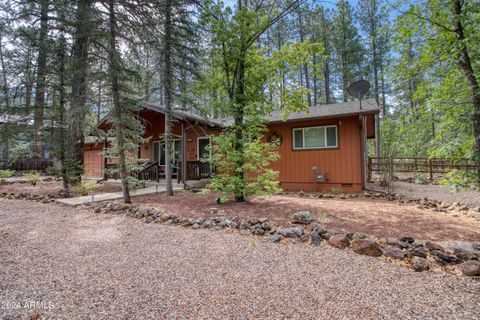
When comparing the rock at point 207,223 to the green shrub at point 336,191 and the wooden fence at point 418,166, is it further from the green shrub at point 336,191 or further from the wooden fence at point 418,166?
the wooden fence at point 418,166

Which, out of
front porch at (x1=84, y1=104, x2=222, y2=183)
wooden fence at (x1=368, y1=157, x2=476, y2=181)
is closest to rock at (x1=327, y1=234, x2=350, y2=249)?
front porch at (x1=84, y1=104, x2=222, y2=183)

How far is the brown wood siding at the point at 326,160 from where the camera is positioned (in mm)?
8195

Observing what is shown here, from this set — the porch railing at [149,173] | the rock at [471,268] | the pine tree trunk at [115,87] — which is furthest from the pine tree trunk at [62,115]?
the rock at [471,268]

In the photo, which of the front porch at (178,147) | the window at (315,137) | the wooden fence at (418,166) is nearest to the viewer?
the window at (315,137)

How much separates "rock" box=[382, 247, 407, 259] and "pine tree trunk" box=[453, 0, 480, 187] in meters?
1.69

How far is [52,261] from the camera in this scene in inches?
115

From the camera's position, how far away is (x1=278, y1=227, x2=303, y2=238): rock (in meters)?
3.62

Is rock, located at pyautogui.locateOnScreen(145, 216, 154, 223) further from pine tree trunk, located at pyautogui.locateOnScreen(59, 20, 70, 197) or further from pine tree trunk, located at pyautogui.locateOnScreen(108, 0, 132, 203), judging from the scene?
pine tree trunk, located at pyautogui.locateOnScreen(59, 20, 70, 197)

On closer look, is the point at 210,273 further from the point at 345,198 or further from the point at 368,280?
the point at 345,198

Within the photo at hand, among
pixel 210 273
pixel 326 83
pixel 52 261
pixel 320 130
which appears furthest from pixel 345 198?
pixel 326 83

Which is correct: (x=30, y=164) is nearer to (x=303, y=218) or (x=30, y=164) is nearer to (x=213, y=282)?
(x=303, y=218)

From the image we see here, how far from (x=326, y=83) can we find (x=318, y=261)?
20586 millimetres

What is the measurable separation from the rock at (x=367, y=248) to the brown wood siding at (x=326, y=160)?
5.61 m

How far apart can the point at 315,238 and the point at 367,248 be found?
0.69 m
